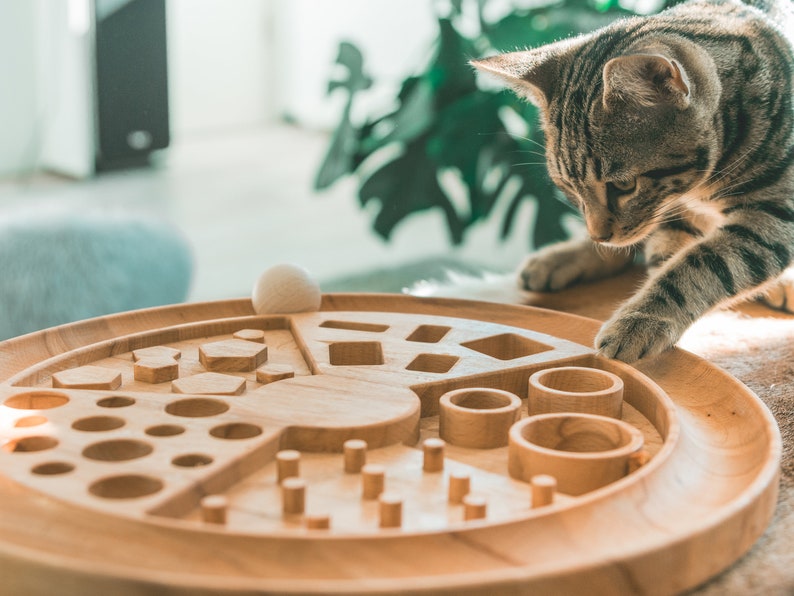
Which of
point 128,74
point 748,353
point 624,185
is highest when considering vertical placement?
point 128,74

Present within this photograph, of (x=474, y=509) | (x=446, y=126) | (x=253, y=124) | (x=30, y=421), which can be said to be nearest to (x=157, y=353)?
(x=30, y=421)

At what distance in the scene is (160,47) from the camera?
296 centimetres

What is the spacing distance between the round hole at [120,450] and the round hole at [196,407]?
0.07 m

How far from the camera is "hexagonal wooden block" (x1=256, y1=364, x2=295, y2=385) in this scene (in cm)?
75

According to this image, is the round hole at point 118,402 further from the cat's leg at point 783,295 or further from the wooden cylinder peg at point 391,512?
the cat's leg at point 783,295

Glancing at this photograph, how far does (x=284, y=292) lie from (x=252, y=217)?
2078mm

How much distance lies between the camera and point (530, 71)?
1.16 meters

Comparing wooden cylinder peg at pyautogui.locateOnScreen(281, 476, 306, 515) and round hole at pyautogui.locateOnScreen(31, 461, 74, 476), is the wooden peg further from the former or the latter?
round hole at pyautogui.locateOnScreen(31, 461, 74, 476)

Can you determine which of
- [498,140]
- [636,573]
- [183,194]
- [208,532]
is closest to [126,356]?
[208,532]

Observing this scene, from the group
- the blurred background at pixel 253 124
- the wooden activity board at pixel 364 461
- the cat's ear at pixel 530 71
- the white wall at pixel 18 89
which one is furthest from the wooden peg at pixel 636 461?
the white wall at pixel 18 89

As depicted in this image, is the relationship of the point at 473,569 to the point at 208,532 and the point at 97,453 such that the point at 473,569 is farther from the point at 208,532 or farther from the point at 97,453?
the point at 97,453

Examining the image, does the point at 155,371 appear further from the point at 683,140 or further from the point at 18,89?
the point at 18,89

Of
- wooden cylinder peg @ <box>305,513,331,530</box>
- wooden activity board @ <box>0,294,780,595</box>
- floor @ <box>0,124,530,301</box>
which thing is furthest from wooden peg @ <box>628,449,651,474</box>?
floor @ <box>0,124,530,301</box>

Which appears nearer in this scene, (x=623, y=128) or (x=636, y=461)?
(x=636, y=461)
